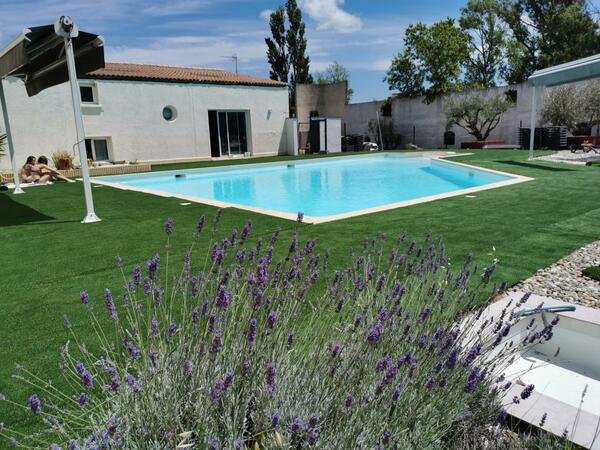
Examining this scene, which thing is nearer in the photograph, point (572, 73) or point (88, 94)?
point (572, 73)

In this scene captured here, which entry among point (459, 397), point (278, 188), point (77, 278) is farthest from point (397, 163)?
point (459, 397)

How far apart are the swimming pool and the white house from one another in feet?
12.8

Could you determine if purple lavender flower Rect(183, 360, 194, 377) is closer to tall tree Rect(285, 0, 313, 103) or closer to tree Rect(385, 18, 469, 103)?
tree Rect(385, 18, 469, 103)

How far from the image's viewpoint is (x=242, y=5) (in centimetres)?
2406

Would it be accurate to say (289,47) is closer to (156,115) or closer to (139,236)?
(156,115)

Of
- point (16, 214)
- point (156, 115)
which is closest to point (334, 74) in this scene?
point (156, 115)

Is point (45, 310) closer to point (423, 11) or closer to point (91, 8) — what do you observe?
point (91, 8)

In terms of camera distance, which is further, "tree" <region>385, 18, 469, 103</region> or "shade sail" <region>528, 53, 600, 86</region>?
"tree" <region>385, 18, 469, 103</region>

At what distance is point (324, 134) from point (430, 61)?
912cm

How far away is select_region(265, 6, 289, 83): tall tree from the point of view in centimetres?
3591

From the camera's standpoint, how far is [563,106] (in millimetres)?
20188

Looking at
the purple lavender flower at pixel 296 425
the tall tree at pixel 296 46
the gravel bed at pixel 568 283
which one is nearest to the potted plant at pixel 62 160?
the gravel bed at pixel 568 283

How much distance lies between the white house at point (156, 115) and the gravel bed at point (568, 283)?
17799 mm

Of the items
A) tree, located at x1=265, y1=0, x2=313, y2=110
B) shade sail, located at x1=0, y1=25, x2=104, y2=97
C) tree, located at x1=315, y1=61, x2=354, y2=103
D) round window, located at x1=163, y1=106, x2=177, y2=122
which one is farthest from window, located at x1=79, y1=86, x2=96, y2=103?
tree, located at x1=315, y1=61, x2=354, y2=103
